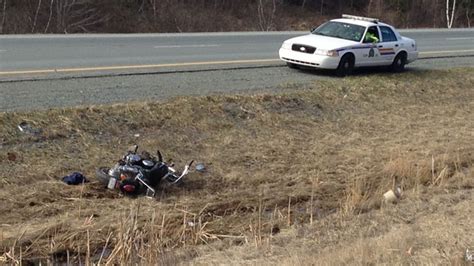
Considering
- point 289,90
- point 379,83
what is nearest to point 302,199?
point 289,90

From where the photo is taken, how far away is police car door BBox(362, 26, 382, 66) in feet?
59.2

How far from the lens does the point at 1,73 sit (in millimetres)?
13867

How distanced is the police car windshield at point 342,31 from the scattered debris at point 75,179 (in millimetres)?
10217

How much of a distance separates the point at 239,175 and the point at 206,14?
2647cm

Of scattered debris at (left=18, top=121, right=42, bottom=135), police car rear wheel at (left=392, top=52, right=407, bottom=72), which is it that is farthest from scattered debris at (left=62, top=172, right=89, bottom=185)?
police car rear wheel at (left=392, top=52, right=407, bottom=72)

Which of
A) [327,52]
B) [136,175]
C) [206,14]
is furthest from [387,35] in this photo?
[206,14]

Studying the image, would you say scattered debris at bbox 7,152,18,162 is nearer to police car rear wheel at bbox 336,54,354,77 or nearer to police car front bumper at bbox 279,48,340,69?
police car front bumper at bbox 279,48,340,69

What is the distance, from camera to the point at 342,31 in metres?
18.4

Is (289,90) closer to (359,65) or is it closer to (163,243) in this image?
(359,65)

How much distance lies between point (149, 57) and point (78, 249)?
11192mm

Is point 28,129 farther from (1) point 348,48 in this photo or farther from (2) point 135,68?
(1) point 348,48

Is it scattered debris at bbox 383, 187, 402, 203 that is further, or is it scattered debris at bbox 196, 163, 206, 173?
scattered debris at bbox 196, 163, 206, 173

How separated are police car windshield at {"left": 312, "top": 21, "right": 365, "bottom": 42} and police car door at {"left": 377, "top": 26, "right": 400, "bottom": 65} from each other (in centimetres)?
68

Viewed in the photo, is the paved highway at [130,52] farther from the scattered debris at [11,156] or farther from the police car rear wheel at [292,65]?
the scattered debris at [11,156]
